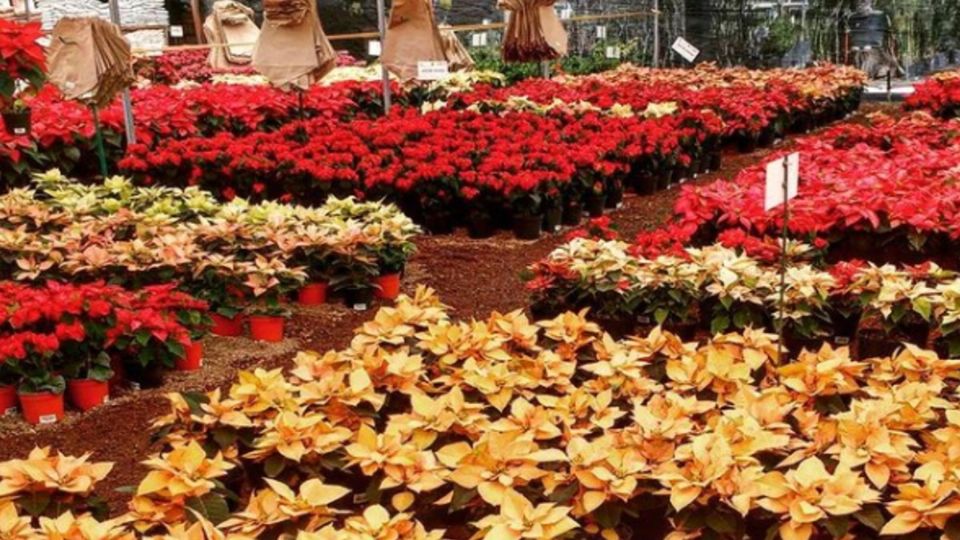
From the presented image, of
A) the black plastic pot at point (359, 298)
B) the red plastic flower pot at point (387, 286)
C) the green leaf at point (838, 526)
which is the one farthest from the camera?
the red plastic flower pot at point (387, 286)

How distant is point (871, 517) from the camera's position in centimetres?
301

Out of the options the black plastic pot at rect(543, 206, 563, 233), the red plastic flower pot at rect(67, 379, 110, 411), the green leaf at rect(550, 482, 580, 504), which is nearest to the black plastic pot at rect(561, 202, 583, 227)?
the black plastic pot at rect(543, 206, 563, 233)

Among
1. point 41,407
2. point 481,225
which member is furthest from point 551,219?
point 41,407

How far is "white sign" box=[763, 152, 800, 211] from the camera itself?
4.09m

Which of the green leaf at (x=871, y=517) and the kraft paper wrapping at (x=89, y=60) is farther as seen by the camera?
the kraft paper wrapping at (x=89, y=60)

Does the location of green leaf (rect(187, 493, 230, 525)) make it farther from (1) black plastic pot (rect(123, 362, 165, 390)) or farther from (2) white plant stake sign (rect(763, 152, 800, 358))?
(1) black plastic pot (rect(123, 362, 165, 390))

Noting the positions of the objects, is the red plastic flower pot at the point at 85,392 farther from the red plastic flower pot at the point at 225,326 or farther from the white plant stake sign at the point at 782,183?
the white plant stake sign at the point at 782,183

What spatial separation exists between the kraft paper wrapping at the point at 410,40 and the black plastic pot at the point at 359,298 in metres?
4.97

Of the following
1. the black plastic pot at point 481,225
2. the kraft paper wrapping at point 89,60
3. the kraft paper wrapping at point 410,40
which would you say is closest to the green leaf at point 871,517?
the black plastic pot at point 481,225

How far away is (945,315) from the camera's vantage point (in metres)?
4.98

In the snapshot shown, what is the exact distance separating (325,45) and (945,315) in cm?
735

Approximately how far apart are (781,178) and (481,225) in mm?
5038

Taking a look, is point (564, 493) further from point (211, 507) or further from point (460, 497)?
point (211, 507)

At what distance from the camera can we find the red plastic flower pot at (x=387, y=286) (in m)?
7.42
